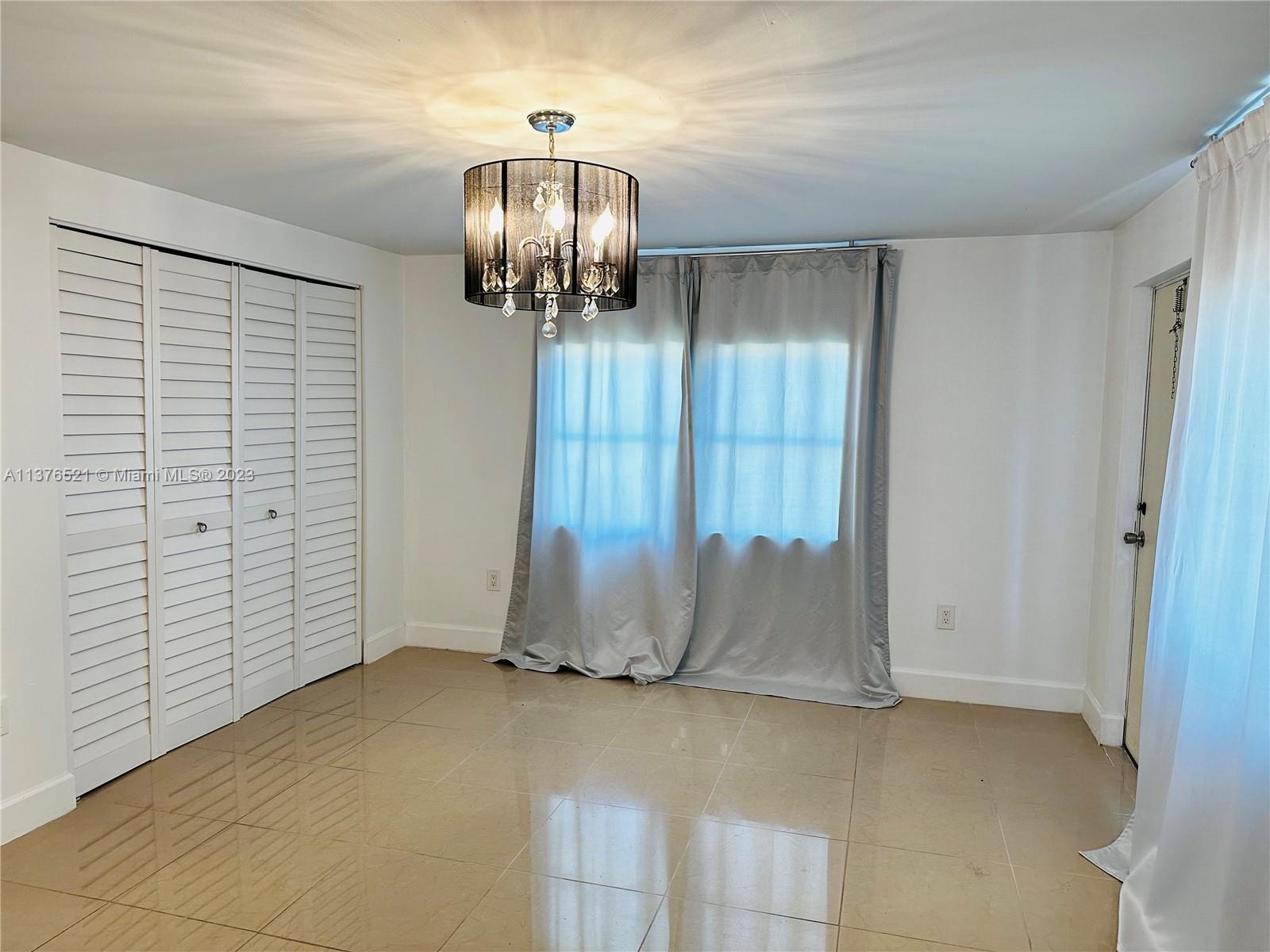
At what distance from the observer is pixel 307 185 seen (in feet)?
10.7

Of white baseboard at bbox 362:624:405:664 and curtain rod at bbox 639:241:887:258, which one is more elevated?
curtain rod at bbox 639:241:887:258

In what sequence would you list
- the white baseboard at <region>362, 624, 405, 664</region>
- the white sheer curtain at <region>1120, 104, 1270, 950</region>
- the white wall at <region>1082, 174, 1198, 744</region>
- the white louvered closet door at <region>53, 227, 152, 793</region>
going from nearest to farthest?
the white sheer curtain at <region>1120, 104, 1270, 950</region>
the white louvered closet door at <region>53, 227, 152, 793</region>
the white wall at <region>1082, 174, 1198, 744</region>
the white baseboard at <region>362, 624, 405, 664</region>

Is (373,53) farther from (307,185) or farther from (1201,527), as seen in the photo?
(1201,527)

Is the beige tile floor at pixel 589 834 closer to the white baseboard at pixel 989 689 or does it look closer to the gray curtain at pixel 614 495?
the white baseboard at pixel 989 689

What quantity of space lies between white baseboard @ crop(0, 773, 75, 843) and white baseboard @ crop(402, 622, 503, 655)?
2196 mm

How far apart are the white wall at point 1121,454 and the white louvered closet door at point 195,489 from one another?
379 centimetres

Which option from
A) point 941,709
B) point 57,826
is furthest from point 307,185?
point 941,709

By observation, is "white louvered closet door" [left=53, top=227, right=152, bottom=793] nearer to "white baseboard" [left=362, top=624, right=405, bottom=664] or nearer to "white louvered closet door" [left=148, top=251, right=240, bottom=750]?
"white louvered closet door" [left=148, top=251, right=240, bottom=750]

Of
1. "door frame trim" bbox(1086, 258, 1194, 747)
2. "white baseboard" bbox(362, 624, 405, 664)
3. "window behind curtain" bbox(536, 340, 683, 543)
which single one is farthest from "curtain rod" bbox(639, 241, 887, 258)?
"white baseboard" bbox(362, 624, 405, 664)

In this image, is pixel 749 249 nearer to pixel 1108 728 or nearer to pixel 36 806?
pixel 1108 728

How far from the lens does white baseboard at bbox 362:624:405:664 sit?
4820 mm

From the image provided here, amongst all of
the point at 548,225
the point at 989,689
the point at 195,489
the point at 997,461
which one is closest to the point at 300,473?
the point at 195,489

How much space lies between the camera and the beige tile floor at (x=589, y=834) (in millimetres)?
2441

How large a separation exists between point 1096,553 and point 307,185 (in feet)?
12.2
